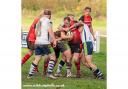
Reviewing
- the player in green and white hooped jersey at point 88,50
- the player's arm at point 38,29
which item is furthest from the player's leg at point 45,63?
the player in green and white hooped jersey at point 88,50

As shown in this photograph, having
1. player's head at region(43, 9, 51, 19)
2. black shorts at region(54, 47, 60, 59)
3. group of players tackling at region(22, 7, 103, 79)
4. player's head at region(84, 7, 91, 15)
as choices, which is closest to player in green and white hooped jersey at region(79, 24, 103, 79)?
group of players tackling at region(22, 7, 103, 79)

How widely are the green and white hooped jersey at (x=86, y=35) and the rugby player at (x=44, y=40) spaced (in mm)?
304

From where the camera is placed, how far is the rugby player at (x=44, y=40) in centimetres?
846

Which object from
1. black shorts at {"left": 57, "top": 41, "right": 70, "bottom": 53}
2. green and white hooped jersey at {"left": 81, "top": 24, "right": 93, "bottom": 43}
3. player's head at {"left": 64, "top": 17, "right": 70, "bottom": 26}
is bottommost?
black shorts at {"left": 57, "top": 41, "right": 70, "bottom": 53}

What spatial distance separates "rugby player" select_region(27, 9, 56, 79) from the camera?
846 centimetres

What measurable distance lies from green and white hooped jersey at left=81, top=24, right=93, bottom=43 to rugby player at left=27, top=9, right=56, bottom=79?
30 cm

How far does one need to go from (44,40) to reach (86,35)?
1.44 ft

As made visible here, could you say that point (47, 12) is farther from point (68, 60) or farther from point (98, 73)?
point (98, 73)

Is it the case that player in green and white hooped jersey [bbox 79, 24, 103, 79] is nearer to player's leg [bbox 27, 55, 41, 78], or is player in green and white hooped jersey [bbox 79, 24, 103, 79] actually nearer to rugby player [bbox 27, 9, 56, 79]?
rugby player [bbox 27, 9, 56, 79]

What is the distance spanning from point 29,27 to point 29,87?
2.03 ft

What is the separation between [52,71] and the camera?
28.0 feet
